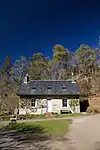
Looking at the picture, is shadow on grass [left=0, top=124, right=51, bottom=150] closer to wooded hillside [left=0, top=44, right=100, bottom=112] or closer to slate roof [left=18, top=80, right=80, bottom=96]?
slate roof [left=18, top=80, right=80, bottom=96]

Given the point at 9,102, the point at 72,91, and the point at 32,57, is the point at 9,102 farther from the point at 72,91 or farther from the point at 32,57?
the point at 32,57

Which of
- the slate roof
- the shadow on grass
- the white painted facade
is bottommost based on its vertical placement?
the shadow on grass

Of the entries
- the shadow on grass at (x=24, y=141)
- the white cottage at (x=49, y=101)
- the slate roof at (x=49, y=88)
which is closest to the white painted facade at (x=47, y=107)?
the white cottage at (x=49, y=101)

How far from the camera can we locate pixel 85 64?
54812mm

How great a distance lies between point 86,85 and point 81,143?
32.8 meters

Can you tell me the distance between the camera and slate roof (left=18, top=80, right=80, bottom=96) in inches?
1487

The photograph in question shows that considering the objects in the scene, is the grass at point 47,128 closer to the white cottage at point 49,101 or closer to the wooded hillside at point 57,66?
the white cottage at point 49,101

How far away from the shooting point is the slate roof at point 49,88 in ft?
124

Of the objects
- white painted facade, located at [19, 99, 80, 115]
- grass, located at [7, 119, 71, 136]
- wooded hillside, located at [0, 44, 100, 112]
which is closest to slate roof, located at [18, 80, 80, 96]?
white painted facade, located at [19, 99, 80, 115]

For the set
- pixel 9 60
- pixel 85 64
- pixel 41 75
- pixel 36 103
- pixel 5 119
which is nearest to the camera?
pixel 5 119

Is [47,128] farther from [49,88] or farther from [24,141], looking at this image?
[49,88]

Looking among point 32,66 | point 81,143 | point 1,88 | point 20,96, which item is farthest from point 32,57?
point 81,143

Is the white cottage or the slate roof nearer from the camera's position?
the white cottage

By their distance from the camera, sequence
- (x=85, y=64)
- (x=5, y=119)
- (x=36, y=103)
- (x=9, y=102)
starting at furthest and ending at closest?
(x=85, y=64) < (x=36, y=103) < (x=9, y=102) < (x=5, y=119)
